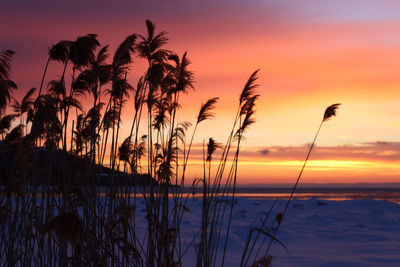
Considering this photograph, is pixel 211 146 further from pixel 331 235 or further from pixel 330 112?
pixel 331 235

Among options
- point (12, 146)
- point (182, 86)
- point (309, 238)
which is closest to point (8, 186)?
point (12, 146)

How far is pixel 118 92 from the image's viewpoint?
3.59 meters

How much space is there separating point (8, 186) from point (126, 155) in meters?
1.17

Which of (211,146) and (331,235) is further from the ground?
(211,146)

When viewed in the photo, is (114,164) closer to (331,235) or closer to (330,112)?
(330,112)

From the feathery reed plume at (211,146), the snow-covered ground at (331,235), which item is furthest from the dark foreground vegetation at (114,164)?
the snow-covered ground at (331,235)

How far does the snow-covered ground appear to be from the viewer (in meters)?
7.49

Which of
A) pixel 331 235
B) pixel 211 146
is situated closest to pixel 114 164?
pixel 211 146

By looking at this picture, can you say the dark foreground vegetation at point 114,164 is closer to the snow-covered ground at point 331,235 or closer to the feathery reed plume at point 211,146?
the feathery reed plume at point 211,146

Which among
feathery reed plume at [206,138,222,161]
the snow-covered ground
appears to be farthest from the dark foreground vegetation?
the snow-covered ground

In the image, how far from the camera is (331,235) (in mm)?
10109

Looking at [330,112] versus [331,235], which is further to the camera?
[331,235]

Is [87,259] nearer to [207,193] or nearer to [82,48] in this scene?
[207,193]

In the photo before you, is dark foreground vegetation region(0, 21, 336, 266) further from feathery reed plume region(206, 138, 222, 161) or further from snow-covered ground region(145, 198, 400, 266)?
snow-covered ground region(145, 198, 400, 266)
